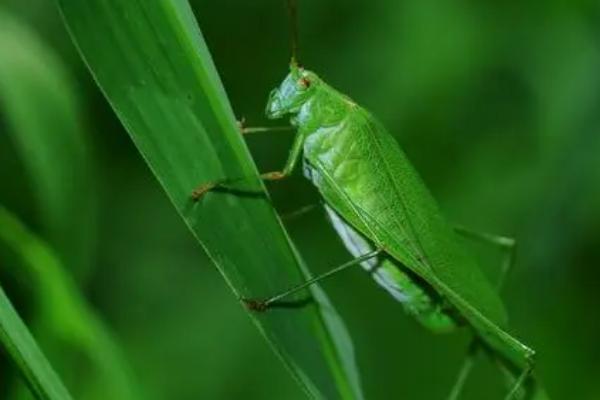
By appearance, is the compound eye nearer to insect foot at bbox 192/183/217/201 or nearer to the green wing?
the green wing

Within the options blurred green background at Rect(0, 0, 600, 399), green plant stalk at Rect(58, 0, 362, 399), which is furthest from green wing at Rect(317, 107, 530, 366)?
Result: blurred green background at Rect(0, 0, 600, 399)

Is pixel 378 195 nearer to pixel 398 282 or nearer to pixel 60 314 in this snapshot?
pixel 398 282

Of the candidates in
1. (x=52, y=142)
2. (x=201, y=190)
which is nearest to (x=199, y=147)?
(x=201, y=190)

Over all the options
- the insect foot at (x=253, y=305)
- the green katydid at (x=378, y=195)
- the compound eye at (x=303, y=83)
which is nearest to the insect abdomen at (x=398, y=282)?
the green katydid at (x=378, y=195)

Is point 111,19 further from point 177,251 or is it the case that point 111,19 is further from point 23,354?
point 177,251

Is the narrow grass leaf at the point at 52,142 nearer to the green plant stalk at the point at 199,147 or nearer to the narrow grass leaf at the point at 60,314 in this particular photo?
the narrow grass leaf at the point at 60,314

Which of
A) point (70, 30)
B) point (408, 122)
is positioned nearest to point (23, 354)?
point (70, 30)

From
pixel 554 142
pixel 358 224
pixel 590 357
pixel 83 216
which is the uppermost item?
pixel 83 216
